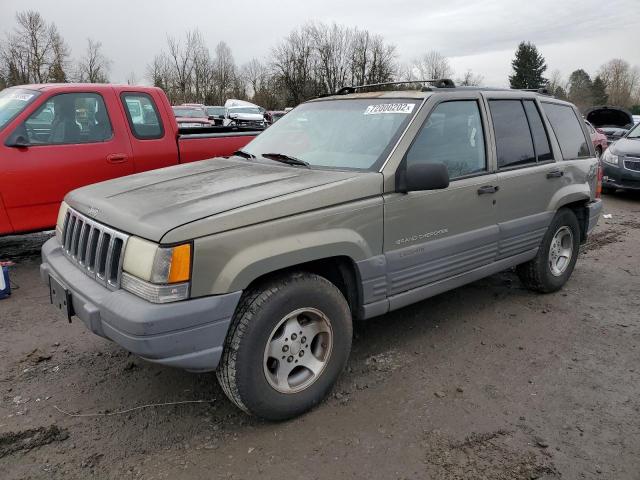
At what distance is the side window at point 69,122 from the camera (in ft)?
17.7

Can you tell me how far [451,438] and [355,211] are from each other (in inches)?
53.7

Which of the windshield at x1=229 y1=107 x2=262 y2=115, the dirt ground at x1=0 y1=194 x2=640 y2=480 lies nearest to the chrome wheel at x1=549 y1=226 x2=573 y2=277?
the dirt ground at x1=0 y1=194 x2=640 y2=480

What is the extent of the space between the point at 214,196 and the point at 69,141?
11.4 feet

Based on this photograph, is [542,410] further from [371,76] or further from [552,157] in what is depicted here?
[371,76]

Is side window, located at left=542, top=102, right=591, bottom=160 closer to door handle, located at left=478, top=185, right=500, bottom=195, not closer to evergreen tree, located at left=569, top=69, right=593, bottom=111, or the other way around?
door handle, located at left=478, top=185, right=500, bottom=195

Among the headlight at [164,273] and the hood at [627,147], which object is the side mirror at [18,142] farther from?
the hood at [627,147]

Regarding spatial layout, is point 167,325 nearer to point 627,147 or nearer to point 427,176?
point 427,176

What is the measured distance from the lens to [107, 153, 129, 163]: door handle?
5.68 meters

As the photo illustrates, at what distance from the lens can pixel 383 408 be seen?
3.08 meters

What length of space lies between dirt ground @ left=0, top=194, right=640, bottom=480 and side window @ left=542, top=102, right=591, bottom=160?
4.94ft

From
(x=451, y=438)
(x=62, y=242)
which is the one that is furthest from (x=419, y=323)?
(x=62, y=242)

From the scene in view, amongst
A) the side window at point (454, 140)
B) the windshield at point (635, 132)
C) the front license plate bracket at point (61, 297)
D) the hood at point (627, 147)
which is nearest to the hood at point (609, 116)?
the windshield at point (635, 132)

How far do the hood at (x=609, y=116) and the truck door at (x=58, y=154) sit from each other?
1541cm

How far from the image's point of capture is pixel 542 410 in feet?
10.0
